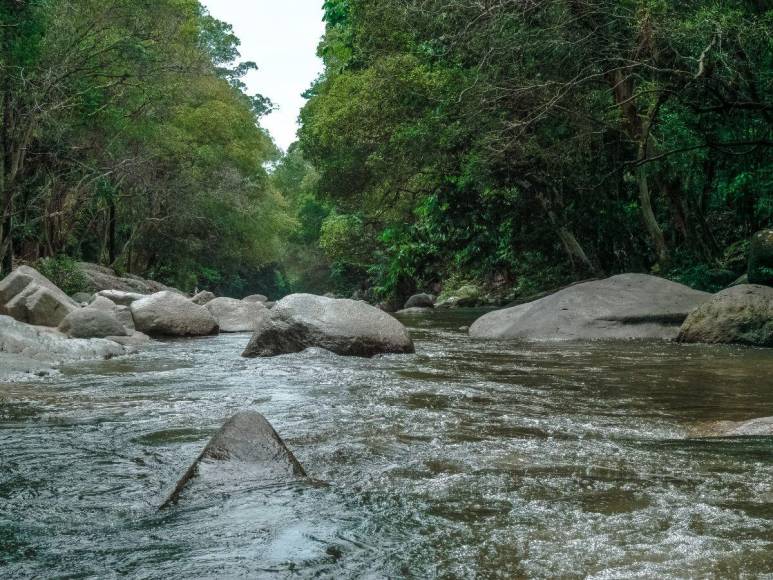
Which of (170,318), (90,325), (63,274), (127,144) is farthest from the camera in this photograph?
(127,144)

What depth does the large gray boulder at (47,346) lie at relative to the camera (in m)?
8.88

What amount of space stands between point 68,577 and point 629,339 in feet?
30.2

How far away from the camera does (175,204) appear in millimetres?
30359

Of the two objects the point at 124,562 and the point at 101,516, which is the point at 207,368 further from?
the point at 124,562

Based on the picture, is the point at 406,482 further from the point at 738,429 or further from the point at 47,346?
the point at 47,346

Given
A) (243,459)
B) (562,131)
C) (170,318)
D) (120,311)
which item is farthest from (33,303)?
(562,131)

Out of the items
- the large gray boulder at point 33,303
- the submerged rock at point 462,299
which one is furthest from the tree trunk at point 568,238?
the large gray boulder at point 33,303

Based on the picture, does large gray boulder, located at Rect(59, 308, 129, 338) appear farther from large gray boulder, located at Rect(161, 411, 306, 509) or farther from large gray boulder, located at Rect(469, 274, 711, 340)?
large gray boulder, located at Rect(161, 411, 306, 509)

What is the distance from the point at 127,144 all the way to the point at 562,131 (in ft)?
53.7

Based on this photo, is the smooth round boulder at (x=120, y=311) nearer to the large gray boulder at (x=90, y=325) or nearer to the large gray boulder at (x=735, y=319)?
the large gray boulder at (x=90, y=325)

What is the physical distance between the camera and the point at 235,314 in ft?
50.0

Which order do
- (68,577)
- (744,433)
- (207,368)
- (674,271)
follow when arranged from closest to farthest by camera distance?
1. (68,577)
2. (744,433)
3. (207,368)
4. (674,271)

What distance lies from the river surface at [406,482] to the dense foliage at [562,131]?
19.3 ft

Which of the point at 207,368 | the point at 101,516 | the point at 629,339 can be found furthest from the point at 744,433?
the point at 629,339
